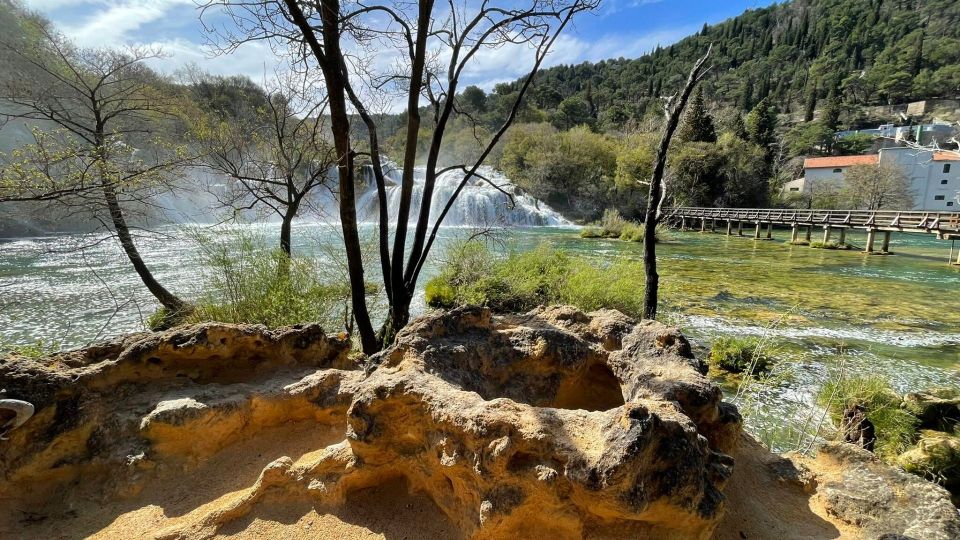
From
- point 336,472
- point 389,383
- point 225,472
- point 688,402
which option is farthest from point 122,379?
point 688,402

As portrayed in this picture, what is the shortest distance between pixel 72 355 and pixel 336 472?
1881 mm

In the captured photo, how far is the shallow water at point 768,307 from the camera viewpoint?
267 inches

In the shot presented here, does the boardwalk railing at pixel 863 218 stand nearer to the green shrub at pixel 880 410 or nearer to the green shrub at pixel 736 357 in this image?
the green shrub at pixel 736 357

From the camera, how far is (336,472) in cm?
236

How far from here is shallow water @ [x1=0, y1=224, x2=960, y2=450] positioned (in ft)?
22.2

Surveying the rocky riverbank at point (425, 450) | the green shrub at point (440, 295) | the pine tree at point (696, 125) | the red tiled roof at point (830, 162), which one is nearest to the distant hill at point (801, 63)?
the pine tree at point (696, 125)

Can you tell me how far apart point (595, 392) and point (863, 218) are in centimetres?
3120

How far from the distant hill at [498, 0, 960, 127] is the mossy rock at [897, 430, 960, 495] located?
5883 cm

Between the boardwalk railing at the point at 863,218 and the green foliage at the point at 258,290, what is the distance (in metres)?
10.3

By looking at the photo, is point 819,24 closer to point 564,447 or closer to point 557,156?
point 557,156

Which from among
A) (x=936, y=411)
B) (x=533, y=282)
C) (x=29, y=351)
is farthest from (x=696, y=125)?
(x=29, y=351)

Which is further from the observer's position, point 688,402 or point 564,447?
point 688,402

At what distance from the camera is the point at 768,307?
11.0m

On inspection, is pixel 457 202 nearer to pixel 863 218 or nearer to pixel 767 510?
pixel 863 218
